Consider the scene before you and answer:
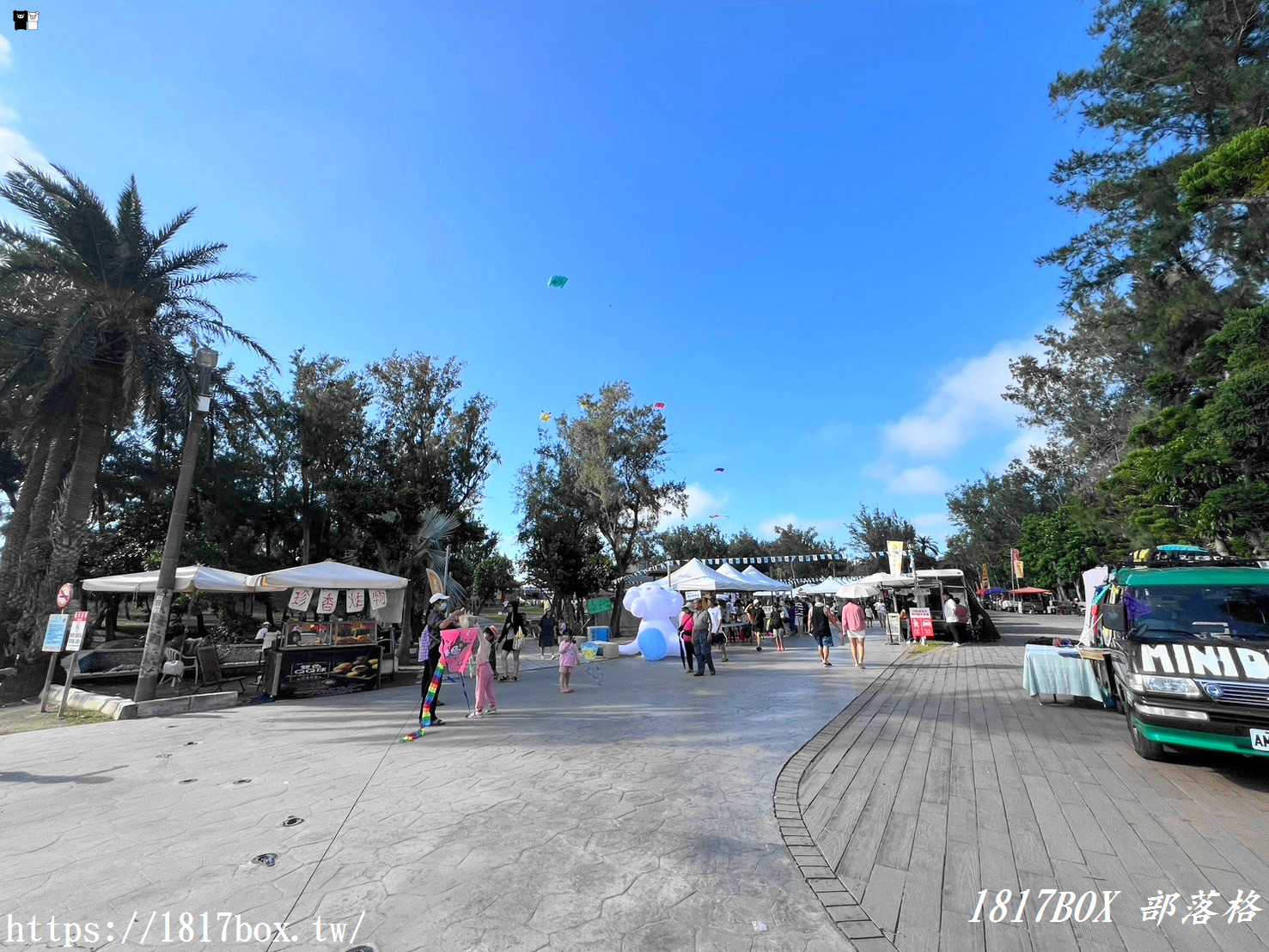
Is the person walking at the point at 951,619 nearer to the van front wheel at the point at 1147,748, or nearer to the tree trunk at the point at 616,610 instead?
the tree trunk at the point at 616,610

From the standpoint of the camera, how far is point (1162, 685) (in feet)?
16.4

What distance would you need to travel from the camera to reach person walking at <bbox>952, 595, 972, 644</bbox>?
67.3ft

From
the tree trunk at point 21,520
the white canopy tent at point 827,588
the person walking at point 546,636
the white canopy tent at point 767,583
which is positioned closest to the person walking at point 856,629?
the white canopy tent at point 767,583

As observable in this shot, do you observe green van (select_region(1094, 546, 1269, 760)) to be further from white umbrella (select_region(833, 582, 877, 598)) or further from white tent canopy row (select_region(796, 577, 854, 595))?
white tent canopy row (select_region(796, 577, 854, 595))

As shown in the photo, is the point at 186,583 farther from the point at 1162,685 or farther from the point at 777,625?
the point at 777,625

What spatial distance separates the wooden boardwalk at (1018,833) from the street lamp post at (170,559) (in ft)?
33.9

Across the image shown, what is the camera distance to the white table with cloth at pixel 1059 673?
8.32m

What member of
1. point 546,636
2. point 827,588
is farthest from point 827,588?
point 546,636

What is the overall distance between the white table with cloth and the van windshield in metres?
2.91

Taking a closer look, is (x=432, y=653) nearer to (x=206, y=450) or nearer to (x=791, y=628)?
(x=206, y=450)

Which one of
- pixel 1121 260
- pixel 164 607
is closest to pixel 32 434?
pixel 164 607

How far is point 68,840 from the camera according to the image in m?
4.01

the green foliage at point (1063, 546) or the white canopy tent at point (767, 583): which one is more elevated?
the green foliage at point (1063, 546)

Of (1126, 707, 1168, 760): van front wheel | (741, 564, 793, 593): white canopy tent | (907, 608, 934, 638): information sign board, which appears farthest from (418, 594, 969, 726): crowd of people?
(1126, 707, 1168, 760): van front wheel
